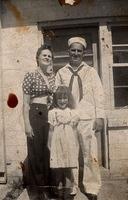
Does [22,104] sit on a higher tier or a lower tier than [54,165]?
higher

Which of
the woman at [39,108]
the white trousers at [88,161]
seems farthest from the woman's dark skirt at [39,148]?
the white trousers at [88,161]

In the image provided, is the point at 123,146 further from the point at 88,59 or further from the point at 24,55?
the point at 24,55

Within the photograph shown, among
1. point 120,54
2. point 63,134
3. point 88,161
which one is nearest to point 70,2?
point 120,54

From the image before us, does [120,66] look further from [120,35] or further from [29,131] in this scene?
[29,131]

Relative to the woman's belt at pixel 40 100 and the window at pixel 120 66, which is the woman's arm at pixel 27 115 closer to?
the woman's belt at pixel 40 100

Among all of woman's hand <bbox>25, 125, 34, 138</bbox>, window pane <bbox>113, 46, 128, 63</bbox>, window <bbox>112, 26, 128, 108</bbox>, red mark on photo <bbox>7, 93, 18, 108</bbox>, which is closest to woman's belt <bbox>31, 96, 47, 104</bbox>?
red mark on photo <bbox>7, 93, 18, 108</bbox>

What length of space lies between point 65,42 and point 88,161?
5.85 ft

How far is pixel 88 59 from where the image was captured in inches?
278

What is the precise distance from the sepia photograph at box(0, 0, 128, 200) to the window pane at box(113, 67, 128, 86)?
0.05ft

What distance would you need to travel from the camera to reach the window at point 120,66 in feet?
23.1

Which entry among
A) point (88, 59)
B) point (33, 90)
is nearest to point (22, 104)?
point (33, 90)

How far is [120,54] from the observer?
7.04m

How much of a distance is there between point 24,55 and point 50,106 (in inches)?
33.2

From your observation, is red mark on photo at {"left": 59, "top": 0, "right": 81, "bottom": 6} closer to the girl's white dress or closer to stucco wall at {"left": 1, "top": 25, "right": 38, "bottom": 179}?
stucco wall at {"left": 1, "top": 25, "right": 38, "bottom": 179}
